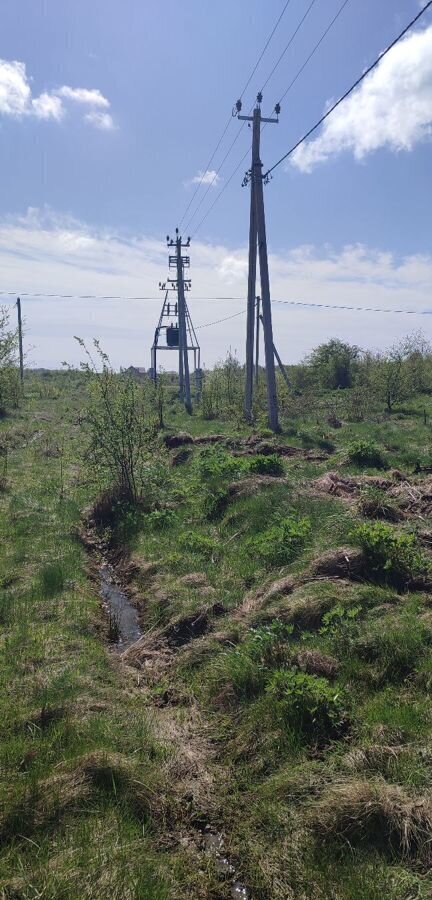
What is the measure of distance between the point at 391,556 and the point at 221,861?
3764 millimetres

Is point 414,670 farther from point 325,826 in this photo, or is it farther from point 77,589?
point 77,589

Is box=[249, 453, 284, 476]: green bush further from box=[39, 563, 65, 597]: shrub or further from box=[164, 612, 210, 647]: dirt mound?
box=[164, 612, 210, 647]: dirt mound

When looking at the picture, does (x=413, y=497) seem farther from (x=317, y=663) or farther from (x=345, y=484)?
(x=317, y=663)

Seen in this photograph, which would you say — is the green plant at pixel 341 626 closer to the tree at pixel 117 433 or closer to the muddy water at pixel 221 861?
the muddy water at pixel 221 861

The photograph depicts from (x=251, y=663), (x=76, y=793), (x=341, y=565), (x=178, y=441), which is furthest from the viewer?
(x=178, y=441)

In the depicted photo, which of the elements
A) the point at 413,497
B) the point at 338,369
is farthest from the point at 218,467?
the point at 338,369

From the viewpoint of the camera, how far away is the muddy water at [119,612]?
6246 mm

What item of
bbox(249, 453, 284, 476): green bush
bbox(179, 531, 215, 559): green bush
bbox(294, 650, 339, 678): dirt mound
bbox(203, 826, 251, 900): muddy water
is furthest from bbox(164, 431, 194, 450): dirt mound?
bbox(203, 826, 251, 900): muddy water

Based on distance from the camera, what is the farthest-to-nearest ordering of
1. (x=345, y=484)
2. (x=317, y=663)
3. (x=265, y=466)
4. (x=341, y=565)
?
1. (x=265, y=466)
2. (x=345, y=484)
3. (x=341, y=565)
4. (x=317, y=663)

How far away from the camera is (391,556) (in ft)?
20.7

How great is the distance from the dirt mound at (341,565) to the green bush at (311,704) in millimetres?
1993

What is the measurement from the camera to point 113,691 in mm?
4863

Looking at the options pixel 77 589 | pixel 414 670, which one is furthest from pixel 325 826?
pixel 77 589

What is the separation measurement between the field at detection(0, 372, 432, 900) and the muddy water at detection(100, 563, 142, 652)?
0.13 ft
